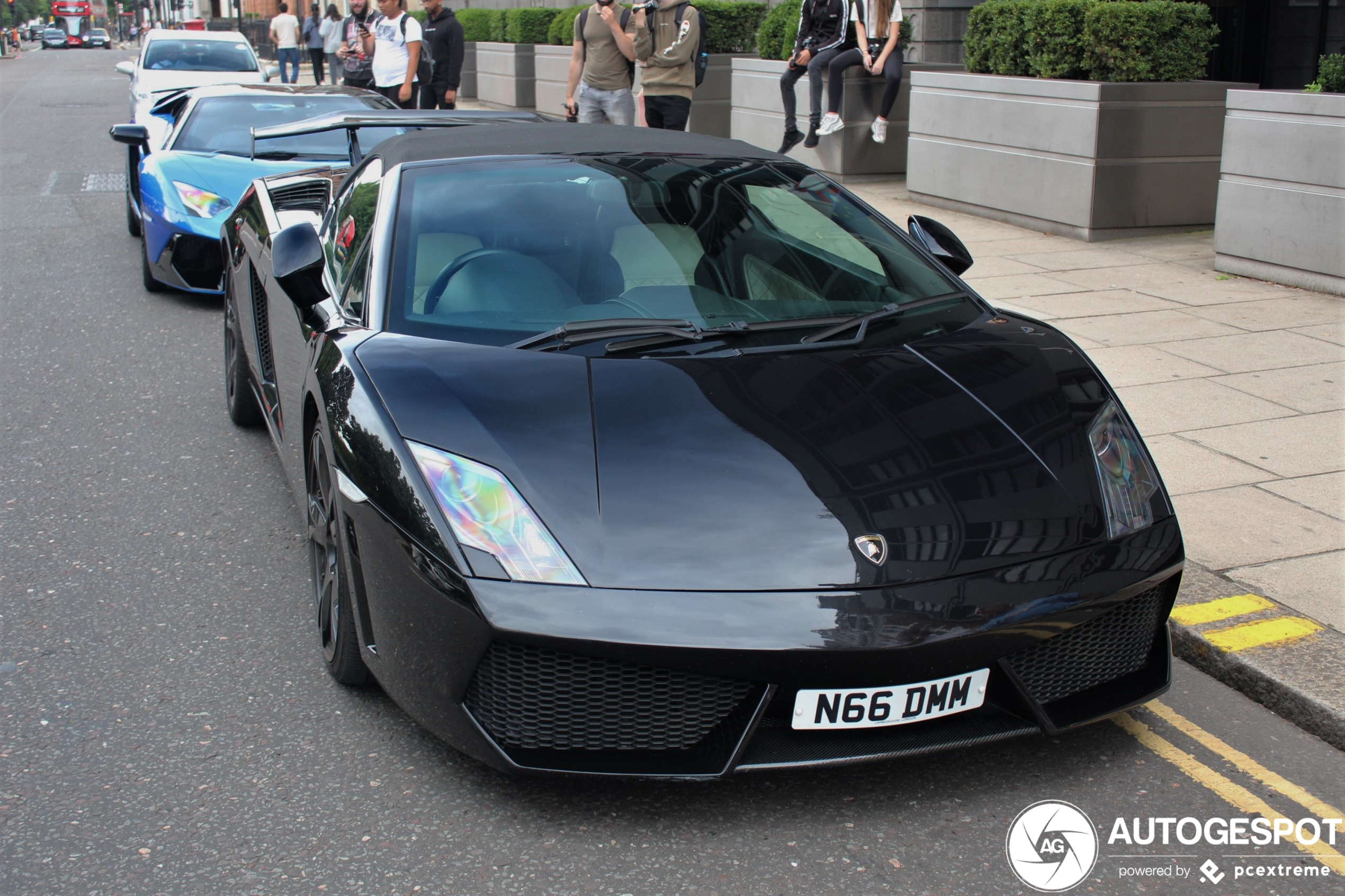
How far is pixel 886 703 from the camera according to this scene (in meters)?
2.68

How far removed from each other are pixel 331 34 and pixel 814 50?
18174 mm

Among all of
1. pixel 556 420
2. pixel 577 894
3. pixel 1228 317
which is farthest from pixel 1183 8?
pixel 577 894

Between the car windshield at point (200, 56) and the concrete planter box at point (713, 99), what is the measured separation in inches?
222

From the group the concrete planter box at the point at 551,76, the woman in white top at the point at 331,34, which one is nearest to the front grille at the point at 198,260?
the concrete planter box at the point at 551,76

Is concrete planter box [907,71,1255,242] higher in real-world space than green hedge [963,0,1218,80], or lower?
lower

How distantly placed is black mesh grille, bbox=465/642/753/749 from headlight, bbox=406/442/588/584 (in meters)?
0.16

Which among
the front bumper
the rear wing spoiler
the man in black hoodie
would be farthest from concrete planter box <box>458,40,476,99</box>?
the front bumper

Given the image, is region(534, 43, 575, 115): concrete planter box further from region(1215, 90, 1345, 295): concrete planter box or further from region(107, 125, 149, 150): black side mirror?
region(1215, 90, 1345, 295): concrete planter box

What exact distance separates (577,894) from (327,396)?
4.77ft

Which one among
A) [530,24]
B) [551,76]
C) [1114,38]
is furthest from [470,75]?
[1114,38]

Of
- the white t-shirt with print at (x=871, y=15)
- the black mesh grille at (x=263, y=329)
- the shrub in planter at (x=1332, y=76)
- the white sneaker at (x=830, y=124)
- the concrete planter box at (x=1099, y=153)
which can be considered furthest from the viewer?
the white sneaker at (x=830, y=124)

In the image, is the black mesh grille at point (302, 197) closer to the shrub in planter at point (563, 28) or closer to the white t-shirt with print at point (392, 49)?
the white t-shirt with print at point (392, 49)

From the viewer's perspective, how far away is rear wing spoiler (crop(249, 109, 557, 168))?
5.67 meters

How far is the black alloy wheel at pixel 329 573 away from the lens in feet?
10.7
